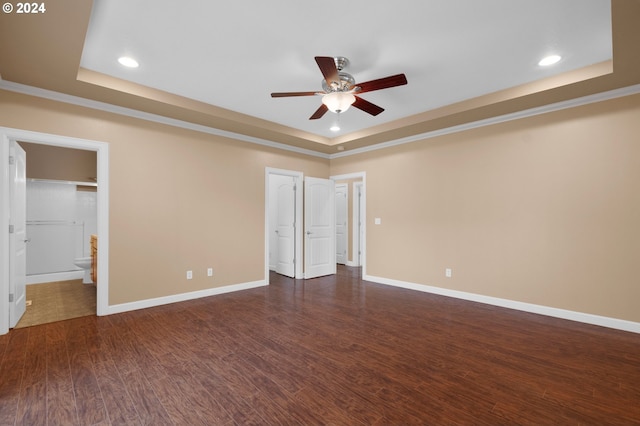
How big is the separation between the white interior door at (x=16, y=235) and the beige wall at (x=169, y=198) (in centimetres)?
49

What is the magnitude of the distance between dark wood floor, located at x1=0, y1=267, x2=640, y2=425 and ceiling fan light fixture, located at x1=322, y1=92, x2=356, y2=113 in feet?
8.11

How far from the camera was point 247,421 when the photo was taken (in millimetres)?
1774

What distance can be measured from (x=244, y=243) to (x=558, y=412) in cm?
436

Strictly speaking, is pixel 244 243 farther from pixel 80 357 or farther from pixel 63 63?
pixel 63 63

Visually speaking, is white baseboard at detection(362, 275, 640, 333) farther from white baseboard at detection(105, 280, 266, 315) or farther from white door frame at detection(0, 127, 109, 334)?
white door frame at detection(0, 127, 109, 334)

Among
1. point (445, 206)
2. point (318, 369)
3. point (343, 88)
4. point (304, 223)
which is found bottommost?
point (318, 369)

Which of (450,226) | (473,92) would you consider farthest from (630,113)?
(450,226)

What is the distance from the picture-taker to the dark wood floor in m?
1.86

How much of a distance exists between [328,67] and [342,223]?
18.1 feet

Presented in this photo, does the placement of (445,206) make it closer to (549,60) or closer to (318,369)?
(549,60)

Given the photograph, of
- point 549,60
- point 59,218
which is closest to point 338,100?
point 549,60

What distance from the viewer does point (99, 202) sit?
3.58m

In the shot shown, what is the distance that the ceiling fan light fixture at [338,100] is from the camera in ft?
9.56

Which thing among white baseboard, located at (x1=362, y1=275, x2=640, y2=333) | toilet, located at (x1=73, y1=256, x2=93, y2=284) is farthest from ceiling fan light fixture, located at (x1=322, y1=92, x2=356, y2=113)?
toilet, located at (x1=73, y1=256, x2=93, y2=284)
